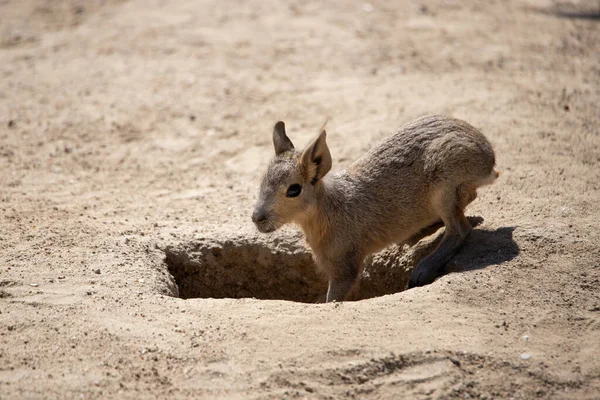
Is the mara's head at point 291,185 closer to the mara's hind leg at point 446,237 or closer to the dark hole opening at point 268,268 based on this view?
the dark hole opening at point 268,268

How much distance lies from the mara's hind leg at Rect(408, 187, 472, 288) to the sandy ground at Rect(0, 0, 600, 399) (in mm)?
113

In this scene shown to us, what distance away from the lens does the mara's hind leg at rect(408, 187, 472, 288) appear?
17.9 ft

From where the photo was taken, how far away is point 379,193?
5.82 meters

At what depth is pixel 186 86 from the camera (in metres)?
8.98

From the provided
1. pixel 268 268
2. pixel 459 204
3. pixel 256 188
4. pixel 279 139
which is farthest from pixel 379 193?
pixel 256 188

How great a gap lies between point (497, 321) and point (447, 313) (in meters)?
0.30

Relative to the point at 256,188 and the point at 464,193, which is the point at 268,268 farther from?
the point at 464,193

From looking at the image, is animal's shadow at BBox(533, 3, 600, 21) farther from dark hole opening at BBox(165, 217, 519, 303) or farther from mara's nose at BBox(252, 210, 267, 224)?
mara's nose at BBox(252, 210, 267, 224)

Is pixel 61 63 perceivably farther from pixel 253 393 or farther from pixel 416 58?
pixel 253 393

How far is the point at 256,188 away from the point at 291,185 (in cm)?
139

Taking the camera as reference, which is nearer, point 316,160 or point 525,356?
point 525,356

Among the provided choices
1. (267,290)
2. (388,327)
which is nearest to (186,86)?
(267,290)

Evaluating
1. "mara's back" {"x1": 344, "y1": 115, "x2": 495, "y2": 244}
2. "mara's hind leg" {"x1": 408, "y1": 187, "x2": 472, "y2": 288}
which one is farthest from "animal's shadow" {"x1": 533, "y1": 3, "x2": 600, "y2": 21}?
"mara's hind leg" {"x1": 408, "y1": 187, "x2": 472, "y2": 288}

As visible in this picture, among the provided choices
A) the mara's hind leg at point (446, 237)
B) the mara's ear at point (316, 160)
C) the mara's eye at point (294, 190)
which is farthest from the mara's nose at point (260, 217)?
the mara's hind leg at point (446, 237)
